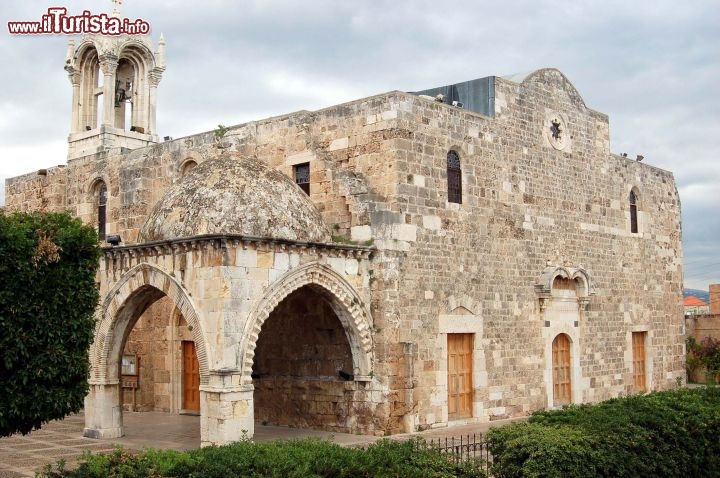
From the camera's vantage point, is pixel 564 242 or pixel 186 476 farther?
pixel 564 242

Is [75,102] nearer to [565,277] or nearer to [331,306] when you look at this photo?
[331,306]

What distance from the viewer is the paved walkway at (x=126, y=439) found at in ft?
45.7

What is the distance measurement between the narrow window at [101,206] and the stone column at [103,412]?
6.67 metres

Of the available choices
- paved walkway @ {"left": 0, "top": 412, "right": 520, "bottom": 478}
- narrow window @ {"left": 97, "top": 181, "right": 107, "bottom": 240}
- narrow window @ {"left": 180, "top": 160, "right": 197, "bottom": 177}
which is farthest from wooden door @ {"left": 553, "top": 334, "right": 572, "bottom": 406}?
narrow window @ {"left": 97, "top": 181, "right": 107, "bottom": 240}

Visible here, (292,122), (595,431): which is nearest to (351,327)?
(292,122)

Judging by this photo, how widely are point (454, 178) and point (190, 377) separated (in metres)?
8.09

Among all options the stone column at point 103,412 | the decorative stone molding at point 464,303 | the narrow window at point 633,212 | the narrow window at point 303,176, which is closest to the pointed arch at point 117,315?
the stone column at point 103,412

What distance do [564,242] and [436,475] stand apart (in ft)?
37.7

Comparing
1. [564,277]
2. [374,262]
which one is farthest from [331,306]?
[564,277]

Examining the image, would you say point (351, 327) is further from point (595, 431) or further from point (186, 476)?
point (186, 476)

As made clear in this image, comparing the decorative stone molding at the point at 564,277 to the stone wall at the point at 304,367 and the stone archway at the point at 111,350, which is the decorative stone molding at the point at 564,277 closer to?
the stone wall at the point at 304,367

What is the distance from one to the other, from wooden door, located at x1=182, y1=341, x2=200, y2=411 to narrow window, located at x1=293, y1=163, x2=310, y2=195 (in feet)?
17.5

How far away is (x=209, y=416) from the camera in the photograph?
1361 centimetres

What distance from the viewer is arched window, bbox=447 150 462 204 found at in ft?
57.5
